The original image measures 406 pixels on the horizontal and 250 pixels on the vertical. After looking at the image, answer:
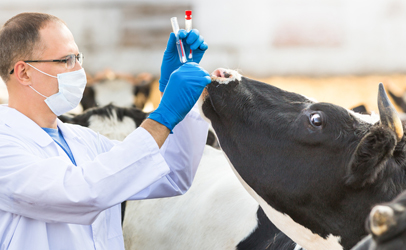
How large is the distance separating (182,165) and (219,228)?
0.43 meters

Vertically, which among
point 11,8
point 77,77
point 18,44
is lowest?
point 11,8

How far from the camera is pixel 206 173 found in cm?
297

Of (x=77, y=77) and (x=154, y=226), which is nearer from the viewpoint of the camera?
(x=77, y=77)

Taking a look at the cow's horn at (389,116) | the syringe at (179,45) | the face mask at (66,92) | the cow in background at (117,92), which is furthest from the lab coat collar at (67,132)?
the cow in background at (117,92)

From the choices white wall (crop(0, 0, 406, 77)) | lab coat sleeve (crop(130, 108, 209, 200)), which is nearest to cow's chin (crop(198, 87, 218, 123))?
lab coat sleeve (crop(130, 108, 209, 200))

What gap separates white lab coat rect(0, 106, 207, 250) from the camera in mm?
1594

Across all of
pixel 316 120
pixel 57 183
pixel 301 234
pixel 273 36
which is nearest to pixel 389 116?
pixel 316 120

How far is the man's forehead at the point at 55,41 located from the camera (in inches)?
72.4

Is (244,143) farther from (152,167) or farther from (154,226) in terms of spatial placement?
(154,226)

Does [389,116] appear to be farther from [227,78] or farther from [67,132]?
[67,132]

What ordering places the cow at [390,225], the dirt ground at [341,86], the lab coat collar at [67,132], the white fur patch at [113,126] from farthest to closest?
1. the dirt ground at [341,86]
2. the white fur patch at [113,126]
3. the lab coat collar at [67,132]
4. the cow at [390,225]

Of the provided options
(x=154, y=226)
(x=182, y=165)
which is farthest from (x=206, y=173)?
(x=182, y=165)

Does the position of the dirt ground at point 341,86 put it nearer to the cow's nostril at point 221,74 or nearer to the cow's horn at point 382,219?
the cow's nostril at point 221,74

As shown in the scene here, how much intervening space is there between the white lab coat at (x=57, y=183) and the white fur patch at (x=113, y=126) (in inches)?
48.3
